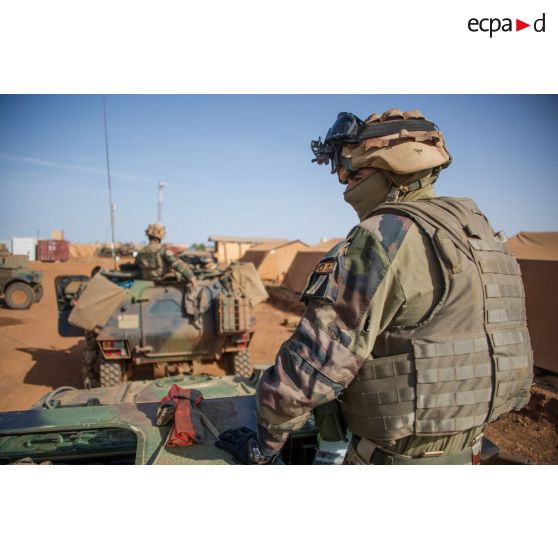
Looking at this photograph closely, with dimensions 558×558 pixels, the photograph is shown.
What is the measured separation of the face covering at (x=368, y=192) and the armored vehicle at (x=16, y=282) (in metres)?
16.3

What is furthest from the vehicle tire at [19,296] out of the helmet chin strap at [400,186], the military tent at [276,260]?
the helmet chin strap at [400,186]

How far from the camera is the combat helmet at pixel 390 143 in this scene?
175 cm

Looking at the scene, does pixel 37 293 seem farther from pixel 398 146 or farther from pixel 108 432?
pixel 398 146

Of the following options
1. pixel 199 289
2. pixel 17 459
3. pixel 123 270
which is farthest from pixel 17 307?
pixel 17 459

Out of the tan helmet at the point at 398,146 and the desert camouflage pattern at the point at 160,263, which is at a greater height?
the tan helmet at the point at 398,146

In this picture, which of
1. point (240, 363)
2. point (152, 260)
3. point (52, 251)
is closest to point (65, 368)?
point (152, 260)

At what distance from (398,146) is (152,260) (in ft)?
17.5

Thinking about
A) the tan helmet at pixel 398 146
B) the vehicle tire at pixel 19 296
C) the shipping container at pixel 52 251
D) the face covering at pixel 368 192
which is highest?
the shipping container at pixel 52 251

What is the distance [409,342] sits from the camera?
4.98 ft

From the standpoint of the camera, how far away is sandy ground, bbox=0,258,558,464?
17.8 feet

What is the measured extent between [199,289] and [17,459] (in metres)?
4.34

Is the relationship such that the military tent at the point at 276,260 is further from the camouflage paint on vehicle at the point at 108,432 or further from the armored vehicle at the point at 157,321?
the camouflage paint on vehicle at the point at 108,432

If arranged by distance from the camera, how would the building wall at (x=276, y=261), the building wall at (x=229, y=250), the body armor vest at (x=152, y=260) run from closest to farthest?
the body armor vest at (x=152, y=260) → the building wall at (x=276, y=261) → the building wall at (x=229, y=250)

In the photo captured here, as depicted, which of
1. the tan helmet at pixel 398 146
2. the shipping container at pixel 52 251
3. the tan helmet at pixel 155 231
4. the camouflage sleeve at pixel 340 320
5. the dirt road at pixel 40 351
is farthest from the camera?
the shipping container at pixel 52 251
